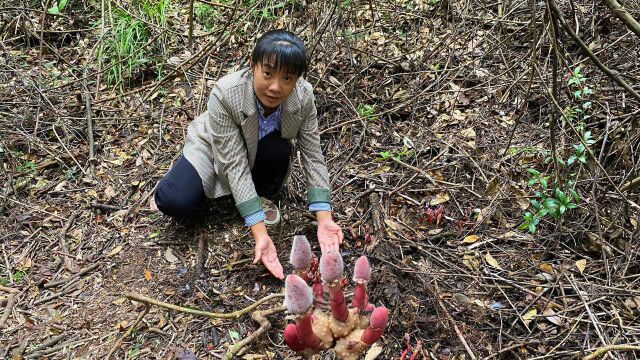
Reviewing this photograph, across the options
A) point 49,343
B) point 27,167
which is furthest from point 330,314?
point 27,167

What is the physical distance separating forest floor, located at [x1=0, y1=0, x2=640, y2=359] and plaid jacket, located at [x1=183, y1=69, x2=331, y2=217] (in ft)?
1.03

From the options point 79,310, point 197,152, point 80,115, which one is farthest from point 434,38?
point 79,310

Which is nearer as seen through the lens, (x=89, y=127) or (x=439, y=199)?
(x=439, y=199)

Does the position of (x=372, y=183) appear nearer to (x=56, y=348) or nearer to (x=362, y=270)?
(x=362, y=270)

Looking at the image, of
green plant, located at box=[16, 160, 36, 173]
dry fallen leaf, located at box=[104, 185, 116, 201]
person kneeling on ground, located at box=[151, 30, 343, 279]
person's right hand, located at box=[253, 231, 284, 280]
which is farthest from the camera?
green plant, located at box=[16, 160, 36, 173]

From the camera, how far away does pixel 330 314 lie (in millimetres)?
1393

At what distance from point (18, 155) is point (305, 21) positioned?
2396 mm

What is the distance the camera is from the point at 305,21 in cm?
423

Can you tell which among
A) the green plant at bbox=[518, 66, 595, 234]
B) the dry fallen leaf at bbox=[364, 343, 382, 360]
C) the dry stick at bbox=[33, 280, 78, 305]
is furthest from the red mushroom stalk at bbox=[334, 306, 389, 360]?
the dry stick at bbox=[33, 280, 78, 305]

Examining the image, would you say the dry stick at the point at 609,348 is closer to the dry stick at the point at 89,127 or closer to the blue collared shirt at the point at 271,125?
the blue collared shirt at the point at 271,125

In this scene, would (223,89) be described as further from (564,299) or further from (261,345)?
(564,299)

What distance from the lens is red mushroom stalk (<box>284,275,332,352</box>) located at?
1180 mm

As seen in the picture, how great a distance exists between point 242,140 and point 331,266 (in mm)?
1392

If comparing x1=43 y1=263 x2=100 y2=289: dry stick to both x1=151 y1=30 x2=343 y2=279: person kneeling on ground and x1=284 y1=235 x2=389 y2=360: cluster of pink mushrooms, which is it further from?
x1=284 y1=235 x2=389 y2=360: cluster of pink mushrooms
